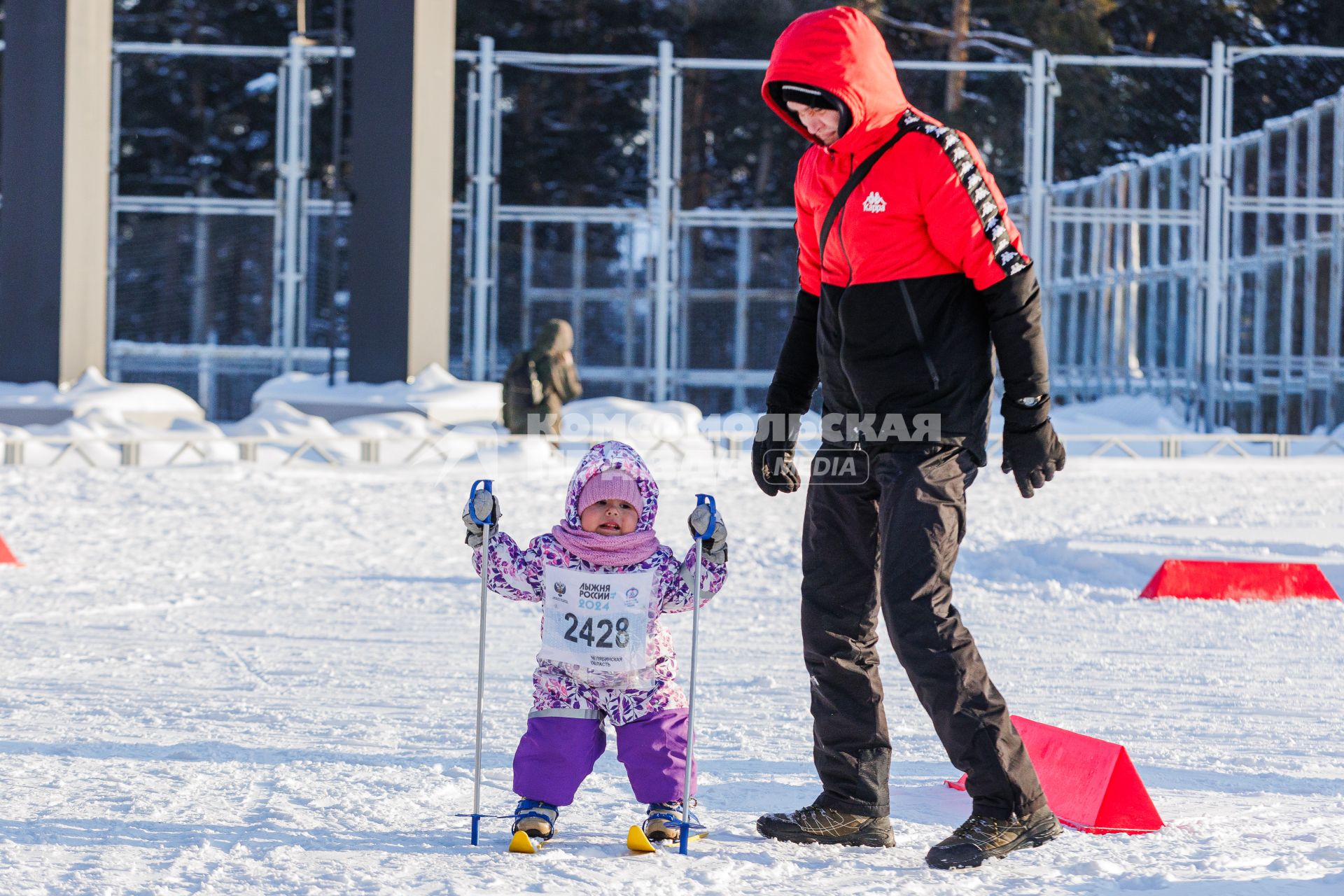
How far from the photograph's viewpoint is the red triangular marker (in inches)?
284

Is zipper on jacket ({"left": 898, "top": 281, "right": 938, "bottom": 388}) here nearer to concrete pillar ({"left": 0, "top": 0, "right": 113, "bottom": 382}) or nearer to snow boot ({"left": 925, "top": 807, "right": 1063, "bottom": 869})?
snow boot ({"left": 925, "top": 807, "right": 1063, "bottom": 869})

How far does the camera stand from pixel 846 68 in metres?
2.95

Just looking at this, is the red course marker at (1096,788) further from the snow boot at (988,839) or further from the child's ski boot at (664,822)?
the child's ski boot at (664,822)

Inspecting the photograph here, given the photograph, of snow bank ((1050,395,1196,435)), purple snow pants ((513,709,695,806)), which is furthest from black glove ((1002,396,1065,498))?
snow bank ((1050,395,1196,435))

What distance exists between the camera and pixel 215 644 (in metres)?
5.46

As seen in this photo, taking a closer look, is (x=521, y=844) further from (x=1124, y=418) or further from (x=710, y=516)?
(x=1124, y=418)

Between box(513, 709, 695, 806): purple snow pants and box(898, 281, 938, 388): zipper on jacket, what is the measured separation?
0.83 meters

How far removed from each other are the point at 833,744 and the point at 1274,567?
422 cm

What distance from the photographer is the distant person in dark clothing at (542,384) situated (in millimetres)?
12336

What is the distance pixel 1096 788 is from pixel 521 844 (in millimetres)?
1148

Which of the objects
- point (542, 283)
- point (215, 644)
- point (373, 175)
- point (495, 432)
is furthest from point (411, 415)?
point (215, 644)

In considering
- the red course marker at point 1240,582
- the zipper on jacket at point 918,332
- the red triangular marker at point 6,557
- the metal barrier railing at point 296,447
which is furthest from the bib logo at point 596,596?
the metal barrier railing at point 296,447

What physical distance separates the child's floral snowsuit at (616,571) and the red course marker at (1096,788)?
2.69ft

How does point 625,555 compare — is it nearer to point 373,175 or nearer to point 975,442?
point 975,442
